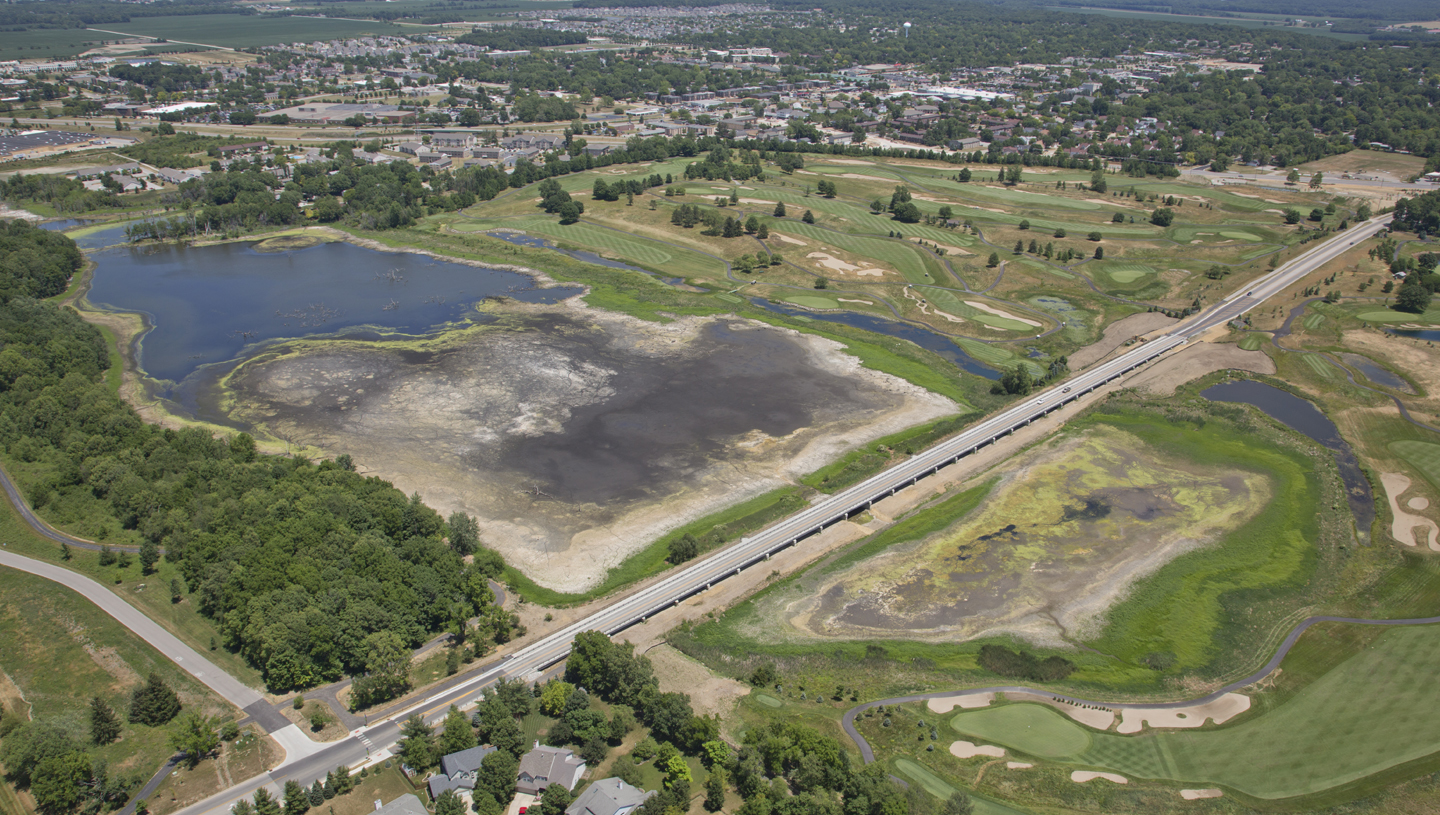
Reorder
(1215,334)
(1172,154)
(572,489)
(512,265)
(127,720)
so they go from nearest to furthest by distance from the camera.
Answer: (127,720), (572,489), (1215,334), (512,265), (1172,154)

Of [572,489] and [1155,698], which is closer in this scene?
[1155,698]

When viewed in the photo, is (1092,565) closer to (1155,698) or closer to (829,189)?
(1155,698)

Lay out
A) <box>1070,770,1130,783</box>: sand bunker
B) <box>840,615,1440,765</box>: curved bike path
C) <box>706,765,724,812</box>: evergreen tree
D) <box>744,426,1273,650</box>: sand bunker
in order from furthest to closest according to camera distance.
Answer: <box>744,426,1273,650</box>: sand bunker < <box>840,615,1440,765</box>: curved bike path < <box>1070,770,1130,783</box>: sand bunker < <box>706,765,724,812</box>: evergreen tree

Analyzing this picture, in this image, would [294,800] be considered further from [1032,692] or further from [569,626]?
[1032,692]

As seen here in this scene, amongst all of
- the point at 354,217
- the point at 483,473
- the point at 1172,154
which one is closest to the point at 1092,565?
the point at 483,473

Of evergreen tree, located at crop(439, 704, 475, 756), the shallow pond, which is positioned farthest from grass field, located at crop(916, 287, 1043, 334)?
evergreen tree, located at crop(439, 704, 475, 756)

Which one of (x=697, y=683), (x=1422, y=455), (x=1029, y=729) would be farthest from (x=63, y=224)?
(x=1422, y=455)

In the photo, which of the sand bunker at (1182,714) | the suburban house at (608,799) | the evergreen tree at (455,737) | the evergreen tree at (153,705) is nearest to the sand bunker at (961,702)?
the sand bunker at (1182,714)

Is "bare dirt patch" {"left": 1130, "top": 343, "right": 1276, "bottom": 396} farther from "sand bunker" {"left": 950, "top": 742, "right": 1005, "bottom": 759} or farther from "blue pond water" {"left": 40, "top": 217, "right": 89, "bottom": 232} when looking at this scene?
"blue pond water" {"left": 40, "top": 217, "right": 89, "bottom": 232}
